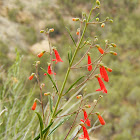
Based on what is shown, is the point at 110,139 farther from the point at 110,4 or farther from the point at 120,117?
the point at 110,4

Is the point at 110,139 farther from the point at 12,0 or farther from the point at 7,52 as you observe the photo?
the point at 12,0

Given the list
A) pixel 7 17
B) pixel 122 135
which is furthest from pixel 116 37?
pixel 122 135

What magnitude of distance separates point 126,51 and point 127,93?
7.68 m

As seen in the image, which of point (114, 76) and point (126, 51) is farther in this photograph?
point (126, 51)

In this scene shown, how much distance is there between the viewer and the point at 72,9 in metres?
29.8

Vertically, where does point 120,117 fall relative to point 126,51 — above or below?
below

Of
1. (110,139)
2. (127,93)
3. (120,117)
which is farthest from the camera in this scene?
(127,93)

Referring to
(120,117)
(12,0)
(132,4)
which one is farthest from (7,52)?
A: (132,4)

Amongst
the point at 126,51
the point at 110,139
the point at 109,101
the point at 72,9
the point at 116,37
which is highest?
the point at 72,9

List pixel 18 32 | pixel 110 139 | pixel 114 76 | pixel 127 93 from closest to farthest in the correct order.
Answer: pixel 110 139 → pixel 127 93 → pixel 114 76 → pixel 18 32

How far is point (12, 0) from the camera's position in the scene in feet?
88.8

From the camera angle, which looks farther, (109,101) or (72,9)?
(72,9)

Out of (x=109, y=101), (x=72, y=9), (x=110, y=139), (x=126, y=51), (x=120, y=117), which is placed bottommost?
(x=110, y=139)

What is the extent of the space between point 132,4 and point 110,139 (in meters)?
26.0
